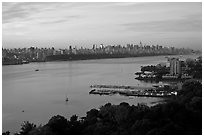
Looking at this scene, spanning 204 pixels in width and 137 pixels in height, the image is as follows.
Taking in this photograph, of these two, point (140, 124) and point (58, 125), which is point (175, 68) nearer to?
point (58, 125)

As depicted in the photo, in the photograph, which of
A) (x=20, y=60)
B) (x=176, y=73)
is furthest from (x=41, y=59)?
(x=176, y=73)

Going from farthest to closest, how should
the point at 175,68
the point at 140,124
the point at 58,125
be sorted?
the point at 175,68
the point at 58,125
the point at 140,124

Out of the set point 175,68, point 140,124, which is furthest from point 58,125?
point 175,68

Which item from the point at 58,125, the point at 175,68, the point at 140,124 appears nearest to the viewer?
the point at 140,124

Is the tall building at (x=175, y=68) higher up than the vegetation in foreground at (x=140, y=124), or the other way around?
the vegetation in foreground at (x=140, y=124)

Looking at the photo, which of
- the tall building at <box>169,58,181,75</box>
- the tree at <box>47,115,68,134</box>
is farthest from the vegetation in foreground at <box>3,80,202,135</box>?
the tall building at <box>169,58,181,75</box>

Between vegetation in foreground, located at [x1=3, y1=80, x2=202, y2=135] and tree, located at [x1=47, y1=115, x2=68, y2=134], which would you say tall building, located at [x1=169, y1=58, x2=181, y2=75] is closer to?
vegetation in foreground, located at [x1=3, y1=80, x2=202, y2=135]

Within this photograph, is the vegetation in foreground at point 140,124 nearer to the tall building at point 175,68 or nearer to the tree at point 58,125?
the tree at point 58,125

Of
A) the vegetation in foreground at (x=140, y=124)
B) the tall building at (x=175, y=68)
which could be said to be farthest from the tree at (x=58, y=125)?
the tall building at (x=175, y=68)

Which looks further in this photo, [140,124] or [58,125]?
[58,125]

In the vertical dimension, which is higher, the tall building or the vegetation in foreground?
the vegetation in foreground

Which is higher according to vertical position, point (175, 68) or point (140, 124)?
point (140, 124)
